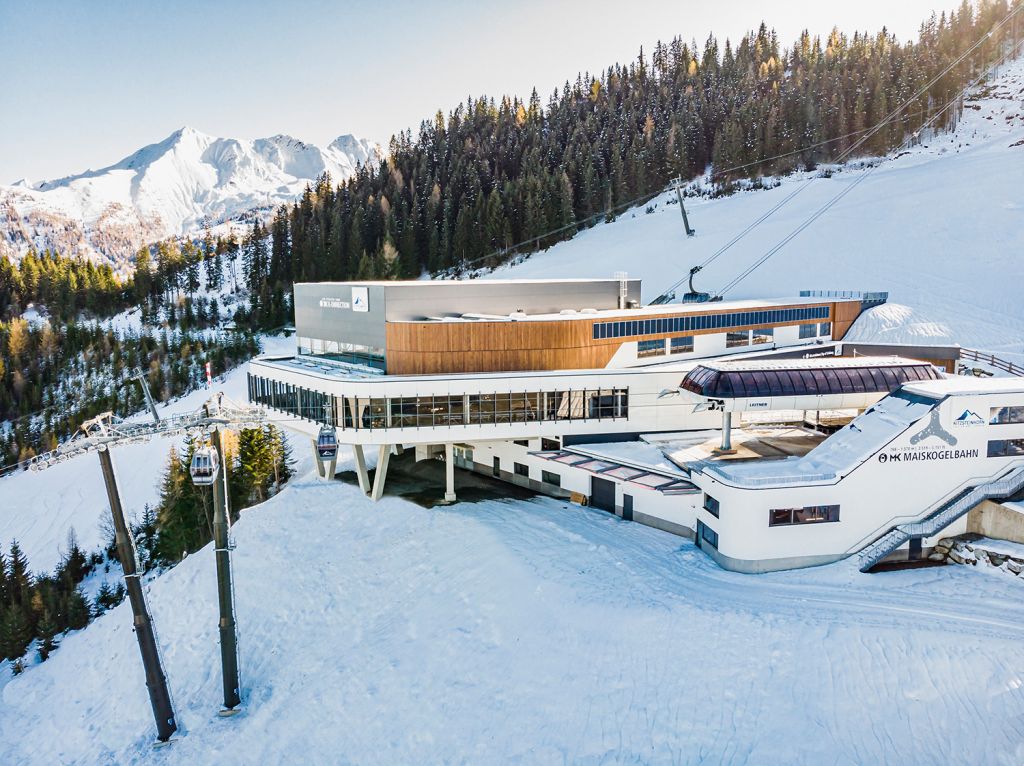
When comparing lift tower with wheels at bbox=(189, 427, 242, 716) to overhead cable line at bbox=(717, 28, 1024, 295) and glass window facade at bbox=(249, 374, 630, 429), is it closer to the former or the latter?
glass window facade at bbox=(249, 374, 630, 429)

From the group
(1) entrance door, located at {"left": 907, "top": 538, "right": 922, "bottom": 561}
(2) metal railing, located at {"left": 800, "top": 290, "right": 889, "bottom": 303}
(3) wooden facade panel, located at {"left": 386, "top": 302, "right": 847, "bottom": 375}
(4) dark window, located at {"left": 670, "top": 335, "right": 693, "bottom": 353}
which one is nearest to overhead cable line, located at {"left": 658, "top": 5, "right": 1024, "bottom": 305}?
(2) metal railing, located at {"left": 800, "top": 290, "right": 889, "bottom": 303}

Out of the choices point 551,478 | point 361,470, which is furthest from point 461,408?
point 361,470

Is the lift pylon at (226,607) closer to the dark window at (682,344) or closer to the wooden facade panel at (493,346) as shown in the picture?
the wooden facade panel at (493,346)

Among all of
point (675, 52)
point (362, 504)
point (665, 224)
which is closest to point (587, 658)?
point (362, 504)

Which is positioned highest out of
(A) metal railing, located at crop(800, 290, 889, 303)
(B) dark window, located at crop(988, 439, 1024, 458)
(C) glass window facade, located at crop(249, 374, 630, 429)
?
(A) metal railing, located at crop(800, 290, 889, 303)

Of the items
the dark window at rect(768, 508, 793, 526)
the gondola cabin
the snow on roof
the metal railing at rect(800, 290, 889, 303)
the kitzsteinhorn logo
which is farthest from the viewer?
the metal railing at rect(800, 290, 889, 303)

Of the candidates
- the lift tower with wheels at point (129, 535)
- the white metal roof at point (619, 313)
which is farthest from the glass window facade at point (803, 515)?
the lift tower with wheels at point (129, 535)
